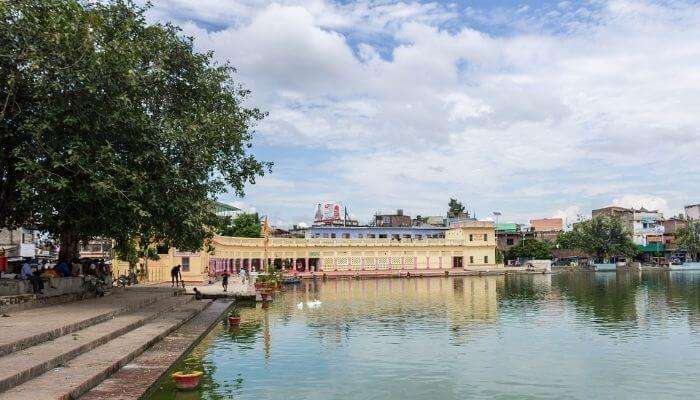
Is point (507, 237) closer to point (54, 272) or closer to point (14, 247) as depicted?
point (14, 247)

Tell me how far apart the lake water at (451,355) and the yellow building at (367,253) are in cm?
3785

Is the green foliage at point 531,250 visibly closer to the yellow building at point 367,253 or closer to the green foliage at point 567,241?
the green foliage at point 567,241

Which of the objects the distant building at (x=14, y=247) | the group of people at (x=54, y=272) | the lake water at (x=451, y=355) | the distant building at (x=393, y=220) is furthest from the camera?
the distant building at (x=393, y=220)

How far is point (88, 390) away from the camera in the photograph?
11.6 meters

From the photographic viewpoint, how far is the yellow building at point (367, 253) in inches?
2719

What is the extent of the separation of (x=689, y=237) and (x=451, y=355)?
102 meters

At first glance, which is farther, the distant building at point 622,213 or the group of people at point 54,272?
the distant building at point 622,213

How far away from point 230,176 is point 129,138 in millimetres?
6648

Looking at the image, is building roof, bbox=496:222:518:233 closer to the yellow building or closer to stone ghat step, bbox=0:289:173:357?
the yellow building

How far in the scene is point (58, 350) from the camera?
1351cm

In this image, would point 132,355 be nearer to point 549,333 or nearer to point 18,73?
point 18,73

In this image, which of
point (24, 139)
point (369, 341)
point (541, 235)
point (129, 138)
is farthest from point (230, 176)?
point (541, 235)

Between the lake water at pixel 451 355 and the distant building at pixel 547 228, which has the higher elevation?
the distant building at pixel 547 228

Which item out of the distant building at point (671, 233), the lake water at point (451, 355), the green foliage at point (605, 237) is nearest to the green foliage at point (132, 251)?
the lake water at point (451, 355)
